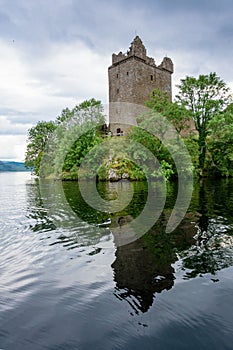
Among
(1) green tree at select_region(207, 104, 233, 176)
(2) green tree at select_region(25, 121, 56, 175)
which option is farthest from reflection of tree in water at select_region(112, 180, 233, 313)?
(2) green tree at select_region(25, 121, 56, 175)

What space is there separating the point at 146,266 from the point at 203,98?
37.8 meters

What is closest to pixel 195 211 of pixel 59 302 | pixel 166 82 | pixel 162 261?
pixel 162 261

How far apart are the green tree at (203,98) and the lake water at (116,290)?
32831 mm

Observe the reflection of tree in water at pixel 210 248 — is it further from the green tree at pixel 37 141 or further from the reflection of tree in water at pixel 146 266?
the green tree at pixel 37 141

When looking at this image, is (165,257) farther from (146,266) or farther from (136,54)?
(136,54)

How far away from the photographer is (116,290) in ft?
16.1

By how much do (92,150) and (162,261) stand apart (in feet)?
123

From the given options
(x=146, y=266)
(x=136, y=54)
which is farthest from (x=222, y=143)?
(x=146, y=266)

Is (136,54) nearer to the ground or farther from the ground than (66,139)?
farther from the ground

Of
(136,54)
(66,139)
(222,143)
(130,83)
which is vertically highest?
(136,54)

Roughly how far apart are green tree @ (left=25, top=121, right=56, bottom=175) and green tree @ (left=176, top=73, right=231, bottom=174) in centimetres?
3236

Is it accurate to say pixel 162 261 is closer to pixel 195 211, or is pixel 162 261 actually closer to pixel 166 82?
pixel 195 211

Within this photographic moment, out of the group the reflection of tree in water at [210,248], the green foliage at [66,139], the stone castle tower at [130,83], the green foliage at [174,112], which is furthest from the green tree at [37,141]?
the reflection of tree in water at [210,248]

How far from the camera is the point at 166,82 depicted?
5616 cm
